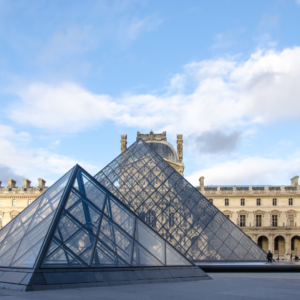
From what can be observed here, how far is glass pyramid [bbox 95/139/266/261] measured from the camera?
15961mm

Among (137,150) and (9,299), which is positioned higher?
(137,150)

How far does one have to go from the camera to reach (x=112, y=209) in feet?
31.7

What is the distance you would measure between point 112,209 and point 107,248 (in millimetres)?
1532

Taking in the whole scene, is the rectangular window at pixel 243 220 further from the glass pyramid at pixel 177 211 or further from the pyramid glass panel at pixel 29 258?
the pyramid glass panel at pixel 29 258

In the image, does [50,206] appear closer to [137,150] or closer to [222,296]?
[222,296]

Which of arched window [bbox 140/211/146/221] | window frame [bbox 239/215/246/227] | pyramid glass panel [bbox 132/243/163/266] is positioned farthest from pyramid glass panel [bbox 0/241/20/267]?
window frame [bbox 239/215/246/227]

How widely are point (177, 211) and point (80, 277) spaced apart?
10529mm

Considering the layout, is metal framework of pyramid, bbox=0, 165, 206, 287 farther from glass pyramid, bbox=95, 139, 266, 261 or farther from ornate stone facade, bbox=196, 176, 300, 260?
ornate stone facade, bbox=196, 176, 300, 260

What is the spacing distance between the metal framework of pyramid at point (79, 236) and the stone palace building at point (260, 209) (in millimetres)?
44472

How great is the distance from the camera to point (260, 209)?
173 ft

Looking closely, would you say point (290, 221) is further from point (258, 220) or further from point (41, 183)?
point (41, 183)

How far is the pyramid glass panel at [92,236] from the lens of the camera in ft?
24.8

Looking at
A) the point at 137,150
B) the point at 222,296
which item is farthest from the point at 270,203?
the point at 222,296

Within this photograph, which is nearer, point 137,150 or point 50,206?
point 50,206
